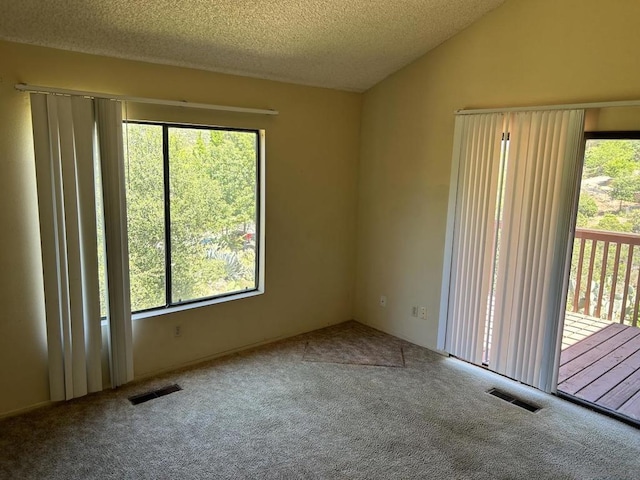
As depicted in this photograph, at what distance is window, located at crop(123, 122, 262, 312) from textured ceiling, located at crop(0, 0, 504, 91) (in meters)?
0.56

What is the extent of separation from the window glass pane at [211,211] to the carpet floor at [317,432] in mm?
772

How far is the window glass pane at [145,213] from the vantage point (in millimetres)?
3303

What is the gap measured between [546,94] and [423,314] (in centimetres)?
208

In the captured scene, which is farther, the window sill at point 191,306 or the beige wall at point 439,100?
the window sill at point 191,306

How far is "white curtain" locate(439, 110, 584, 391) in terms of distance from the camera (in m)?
3.21

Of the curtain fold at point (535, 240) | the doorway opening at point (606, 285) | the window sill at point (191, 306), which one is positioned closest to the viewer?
the curtain fold at point (535, 240)

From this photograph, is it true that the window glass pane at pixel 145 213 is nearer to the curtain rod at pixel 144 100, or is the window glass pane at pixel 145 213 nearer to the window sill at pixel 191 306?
the window sill at pixel 191 306

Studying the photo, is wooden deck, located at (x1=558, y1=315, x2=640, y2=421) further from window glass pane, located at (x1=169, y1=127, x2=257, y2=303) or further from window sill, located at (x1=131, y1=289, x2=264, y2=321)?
window glass pane, located at (x1=169, y1=127, x2=257, y2=303)

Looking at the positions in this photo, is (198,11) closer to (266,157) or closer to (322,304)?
(266,157)

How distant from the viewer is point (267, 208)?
404 centimetres

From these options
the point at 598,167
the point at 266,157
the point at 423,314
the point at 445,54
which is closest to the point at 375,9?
the point at 445,54

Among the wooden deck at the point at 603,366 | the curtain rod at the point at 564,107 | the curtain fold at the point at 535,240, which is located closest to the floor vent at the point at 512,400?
the curtain fold at the point at 535,240

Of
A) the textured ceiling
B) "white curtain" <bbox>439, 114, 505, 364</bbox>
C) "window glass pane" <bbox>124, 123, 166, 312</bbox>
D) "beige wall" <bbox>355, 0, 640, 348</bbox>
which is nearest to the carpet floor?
"white curtain" <bbox>439, 114, 505, 364</bbox>

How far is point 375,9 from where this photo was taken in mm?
3129
